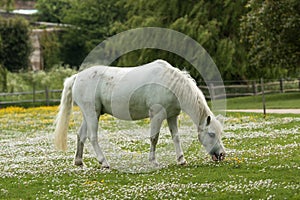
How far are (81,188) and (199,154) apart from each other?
183 inches

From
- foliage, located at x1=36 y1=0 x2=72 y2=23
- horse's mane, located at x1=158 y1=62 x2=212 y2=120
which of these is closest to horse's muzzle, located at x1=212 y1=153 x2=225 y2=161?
horse's mane, located at x1=158 y1=62 x2=212 y2=120

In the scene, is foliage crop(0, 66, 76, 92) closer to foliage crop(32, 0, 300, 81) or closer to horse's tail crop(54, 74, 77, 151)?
foliage crop(32, 0, 300, 81)

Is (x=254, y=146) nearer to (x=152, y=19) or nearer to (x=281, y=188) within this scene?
(x=281, y=188)

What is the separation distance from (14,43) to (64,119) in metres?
46.2

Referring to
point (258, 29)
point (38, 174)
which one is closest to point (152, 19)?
point (258, 29)

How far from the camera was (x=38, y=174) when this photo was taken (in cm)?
1310

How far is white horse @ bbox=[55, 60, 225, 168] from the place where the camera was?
525 inches

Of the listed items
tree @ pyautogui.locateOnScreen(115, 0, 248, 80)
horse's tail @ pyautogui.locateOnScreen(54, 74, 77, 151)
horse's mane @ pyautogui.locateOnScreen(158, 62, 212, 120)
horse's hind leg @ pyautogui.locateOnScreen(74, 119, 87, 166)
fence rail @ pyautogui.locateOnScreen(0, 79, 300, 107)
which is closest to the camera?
horse's mane @ pyautogui.locateOnScreen(158, 62, 212, 120)

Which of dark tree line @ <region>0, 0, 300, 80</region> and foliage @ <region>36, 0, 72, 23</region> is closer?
dark tree line @ <region>0, 0, 300, 80</region>

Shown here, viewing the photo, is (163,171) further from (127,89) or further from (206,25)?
(206,25)

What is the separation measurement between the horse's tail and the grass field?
53 centimetres

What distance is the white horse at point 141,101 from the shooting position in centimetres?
1334

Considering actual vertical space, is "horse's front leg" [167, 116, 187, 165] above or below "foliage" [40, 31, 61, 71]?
above

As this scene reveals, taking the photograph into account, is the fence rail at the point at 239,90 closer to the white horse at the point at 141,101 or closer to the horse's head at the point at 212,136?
the white horse at the point at 141,101
